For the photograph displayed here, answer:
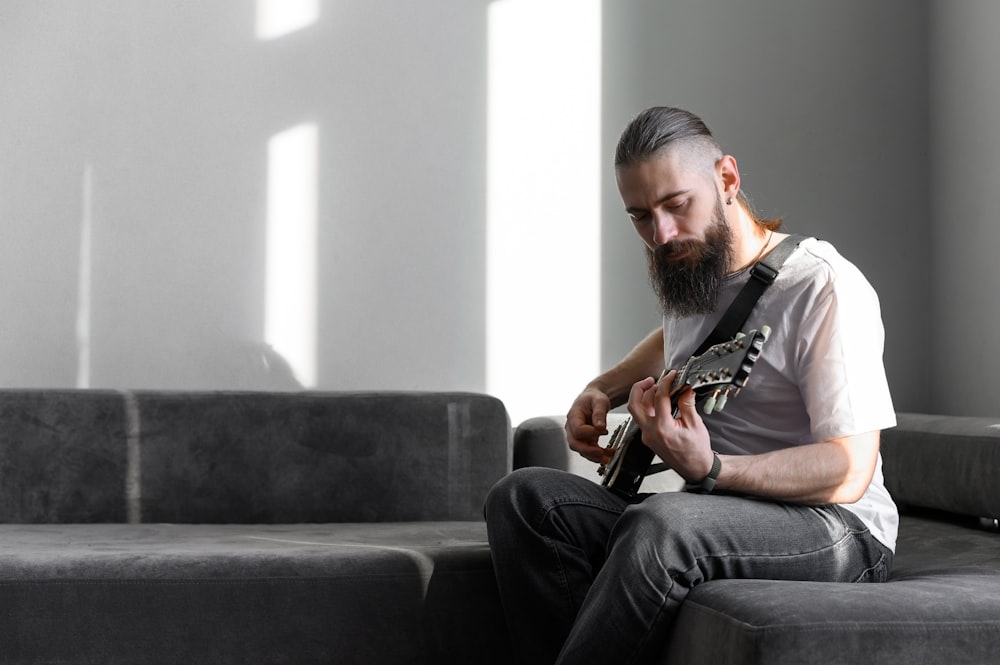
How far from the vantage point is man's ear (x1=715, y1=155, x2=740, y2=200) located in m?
1.82

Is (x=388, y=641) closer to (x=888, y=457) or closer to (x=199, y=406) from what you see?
(x=199, y=406)

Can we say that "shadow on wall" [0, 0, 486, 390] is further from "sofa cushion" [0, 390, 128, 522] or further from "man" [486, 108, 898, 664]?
"man" [486, 108, 898, 664]

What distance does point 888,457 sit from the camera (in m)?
2.48

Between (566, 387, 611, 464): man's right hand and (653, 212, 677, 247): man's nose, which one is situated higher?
(653, 212, 677, 247): man's nose

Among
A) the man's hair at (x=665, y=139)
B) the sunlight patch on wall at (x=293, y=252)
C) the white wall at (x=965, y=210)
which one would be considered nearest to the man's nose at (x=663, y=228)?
the man's hair at (x=665, y=139)

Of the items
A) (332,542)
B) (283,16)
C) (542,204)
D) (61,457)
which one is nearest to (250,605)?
(332,542)

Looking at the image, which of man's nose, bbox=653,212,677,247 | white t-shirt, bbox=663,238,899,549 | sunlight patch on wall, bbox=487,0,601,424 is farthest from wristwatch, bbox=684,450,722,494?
sunlight patch on wall, bbox=487,0,601,424

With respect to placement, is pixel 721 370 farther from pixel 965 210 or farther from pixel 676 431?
pixel 965 210

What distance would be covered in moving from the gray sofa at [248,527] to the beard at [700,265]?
611 mm

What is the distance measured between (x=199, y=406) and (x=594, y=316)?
1.12 m

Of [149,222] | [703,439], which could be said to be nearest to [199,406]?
[149,222]

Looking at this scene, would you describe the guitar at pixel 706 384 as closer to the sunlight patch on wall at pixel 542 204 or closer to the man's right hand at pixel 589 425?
the man's right hand at pixel 589 425

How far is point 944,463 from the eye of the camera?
7.43 ft

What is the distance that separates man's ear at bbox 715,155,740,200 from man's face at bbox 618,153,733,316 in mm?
29
